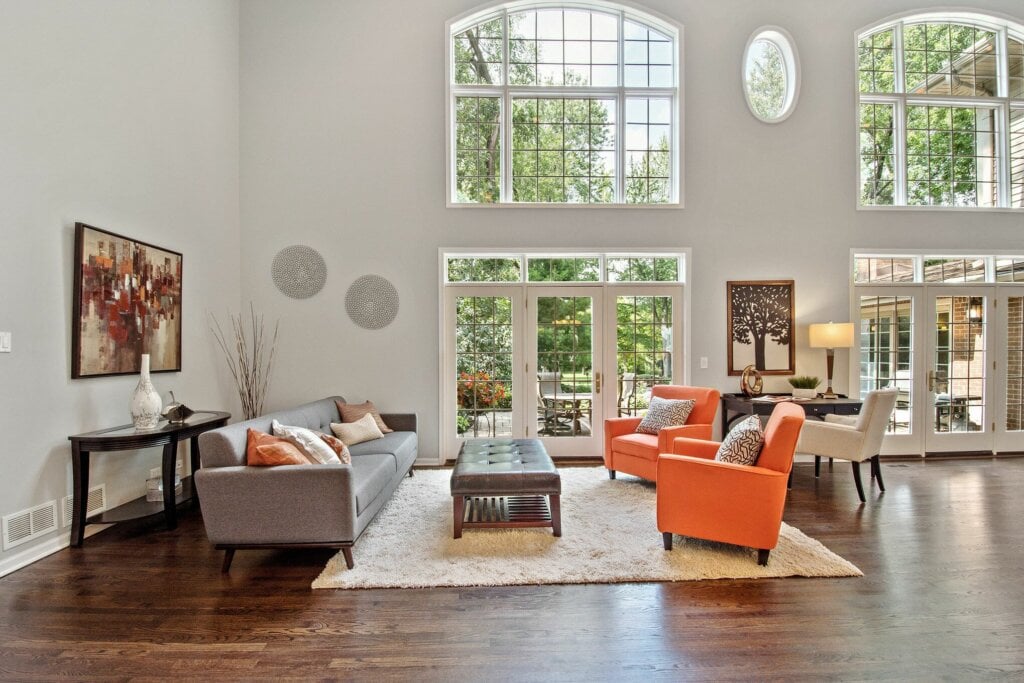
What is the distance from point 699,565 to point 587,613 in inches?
33.0

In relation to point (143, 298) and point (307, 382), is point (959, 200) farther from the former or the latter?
point (143, 298)

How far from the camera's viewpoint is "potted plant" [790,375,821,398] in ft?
16.3

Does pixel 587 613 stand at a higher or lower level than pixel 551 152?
lower

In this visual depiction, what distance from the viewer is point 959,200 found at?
221 inches

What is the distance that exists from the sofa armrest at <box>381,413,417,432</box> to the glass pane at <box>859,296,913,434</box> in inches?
197

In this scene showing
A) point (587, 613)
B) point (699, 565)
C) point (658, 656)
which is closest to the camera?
point (658, 656)

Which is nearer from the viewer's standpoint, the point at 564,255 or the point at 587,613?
the point at 587,613

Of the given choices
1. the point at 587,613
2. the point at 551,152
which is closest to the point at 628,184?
the point at 551,152

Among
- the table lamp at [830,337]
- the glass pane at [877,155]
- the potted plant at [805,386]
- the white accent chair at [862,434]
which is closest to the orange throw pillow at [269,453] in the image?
the white accent chair at [862,434]

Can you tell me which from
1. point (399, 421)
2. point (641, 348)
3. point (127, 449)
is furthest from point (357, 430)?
point (641, 348)

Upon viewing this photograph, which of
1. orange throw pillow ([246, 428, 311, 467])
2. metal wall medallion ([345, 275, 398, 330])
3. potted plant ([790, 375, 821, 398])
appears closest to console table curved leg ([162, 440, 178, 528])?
orange throw pillow ([246, 428, 311, 467])

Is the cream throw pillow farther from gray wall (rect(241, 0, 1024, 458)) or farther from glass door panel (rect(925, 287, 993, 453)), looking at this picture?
glass door panel (rect(925, 287, 993, 453))

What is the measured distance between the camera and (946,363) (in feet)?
17.9

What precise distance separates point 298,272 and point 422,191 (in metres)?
1.58
